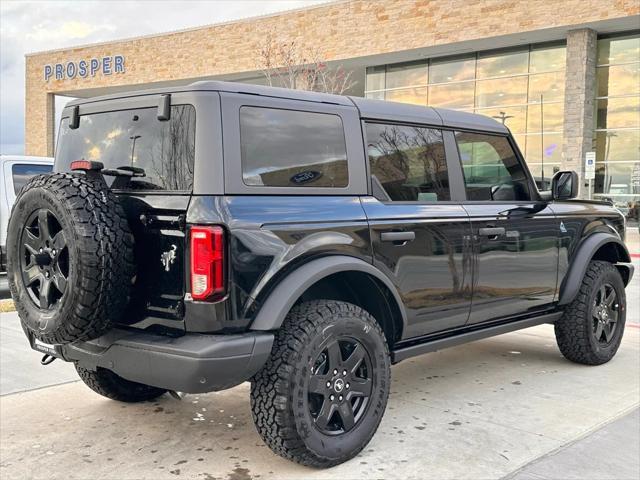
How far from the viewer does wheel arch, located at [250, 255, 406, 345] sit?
3211 millimetres

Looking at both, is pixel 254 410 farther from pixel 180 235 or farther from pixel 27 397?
pixel 27 397

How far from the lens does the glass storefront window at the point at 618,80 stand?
23.3 m

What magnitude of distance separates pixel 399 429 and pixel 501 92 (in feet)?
77.8

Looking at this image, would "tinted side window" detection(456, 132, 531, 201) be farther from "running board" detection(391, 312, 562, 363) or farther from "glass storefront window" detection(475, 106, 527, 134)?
"glass storefront window" detection(475, 106, 527, 134)

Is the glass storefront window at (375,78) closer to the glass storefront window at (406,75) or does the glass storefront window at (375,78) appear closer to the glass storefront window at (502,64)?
the glass storefront window at (406,75)

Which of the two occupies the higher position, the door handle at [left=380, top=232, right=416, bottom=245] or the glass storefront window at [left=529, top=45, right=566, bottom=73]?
the glass storefront window at [left=529, top=45, right=566, bottom=73]

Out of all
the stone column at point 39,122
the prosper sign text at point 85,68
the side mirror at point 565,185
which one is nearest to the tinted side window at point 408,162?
the side mirror at point 565,185

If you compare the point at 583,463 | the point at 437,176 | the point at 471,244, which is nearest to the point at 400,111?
the point at 437,176

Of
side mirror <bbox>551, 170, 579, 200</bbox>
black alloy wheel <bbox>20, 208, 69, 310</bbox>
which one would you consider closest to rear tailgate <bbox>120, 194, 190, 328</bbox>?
black alloy wheel <bbox>20, 208, 69, 310</bbox>

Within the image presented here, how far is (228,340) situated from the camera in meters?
3.08

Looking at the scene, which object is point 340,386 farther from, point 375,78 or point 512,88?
point 375,78

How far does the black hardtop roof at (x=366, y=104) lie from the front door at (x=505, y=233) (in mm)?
103

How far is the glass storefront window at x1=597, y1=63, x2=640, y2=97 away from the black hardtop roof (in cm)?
2107

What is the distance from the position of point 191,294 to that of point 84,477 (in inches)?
43.8
